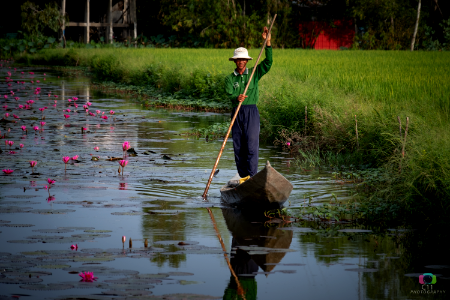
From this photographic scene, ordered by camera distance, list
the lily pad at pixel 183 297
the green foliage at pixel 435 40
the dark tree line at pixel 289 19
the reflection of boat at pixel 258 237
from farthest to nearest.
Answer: the dark tree line at pixel 289 19, the green foliage at pixel 435 40, the reflection of boat at pixel 258 237, the lily pad at pixel 183 297

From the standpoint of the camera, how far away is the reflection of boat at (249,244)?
502cm

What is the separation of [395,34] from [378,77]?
2938cm

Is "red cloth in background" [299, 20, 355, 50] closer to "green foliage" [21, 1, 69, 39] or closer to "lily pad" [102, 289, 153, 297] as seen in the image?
"green foliage" [21, 1, 69, 39]

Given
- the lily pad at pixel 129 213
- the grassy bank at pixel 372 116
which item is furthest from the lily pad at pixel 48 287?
the grassy bank at pixel 372 116

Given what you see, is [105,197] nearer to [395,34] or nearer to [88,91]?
[88,91]

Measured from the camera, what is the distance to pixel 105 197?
26.4 ft

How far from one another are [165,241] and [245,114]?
2.58m

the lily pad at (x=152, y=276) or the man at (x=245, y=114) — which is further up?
the man at (x=245, y=114)

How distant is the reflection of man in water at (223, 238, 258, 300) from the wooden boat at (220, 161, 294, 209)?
1.07m

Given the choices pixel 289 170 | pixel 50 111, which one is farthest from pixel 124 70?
pixel 289 170

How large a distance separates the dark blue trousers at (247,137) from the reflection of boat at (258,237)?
1041 mm

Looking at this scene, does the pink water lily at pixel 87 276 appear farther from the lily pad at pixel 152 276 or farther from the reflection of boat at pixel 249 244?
the reflection of boat at pixel 249 244

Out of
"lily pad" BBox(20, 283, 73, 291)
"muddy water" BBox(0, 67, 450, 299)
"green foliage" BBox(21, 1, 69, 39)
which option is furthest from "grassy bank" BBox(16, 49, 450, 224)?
"green foliage" BBox(21, 1, 69, 39)

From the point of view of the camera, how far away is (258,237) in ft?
20.9
